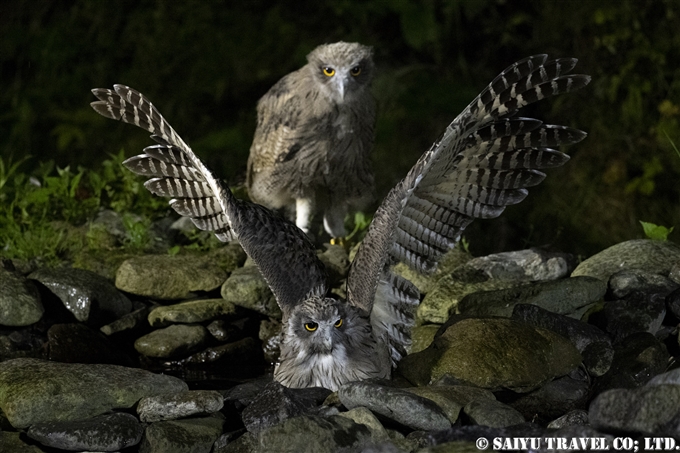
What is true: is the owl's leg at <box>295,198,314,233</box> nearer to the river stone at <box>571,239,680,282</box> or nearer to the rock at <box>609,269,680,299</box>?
the river stone at <box>571,239,680,282</box>

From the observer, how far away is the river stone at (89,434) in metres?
4.04

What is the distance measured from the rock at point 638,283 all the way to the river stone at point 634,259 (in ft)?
0.60

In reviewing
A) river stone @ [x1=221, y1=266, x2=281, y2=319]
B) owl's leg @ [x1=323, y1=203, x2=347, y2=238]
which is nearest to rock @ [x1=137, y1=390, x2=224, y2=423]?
river stone @ [x1=221, y1=266, x2=281, y2=319]

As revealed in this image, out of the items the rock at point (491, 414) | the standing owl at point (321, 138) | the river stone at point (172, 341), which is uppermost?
the standing owl at point (321, 138)

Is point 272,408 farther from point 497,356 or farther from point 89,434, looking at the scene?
point 497,356

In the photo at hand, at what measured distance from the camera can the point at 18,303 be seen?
5523mm

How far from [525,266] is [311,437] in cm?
249

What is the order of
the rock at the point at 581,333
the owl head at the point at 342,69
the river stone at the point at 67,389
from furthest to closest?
the owl head at the point at 342,69 → the rock at the point at 581,333 → the river stone at the point at 67,389

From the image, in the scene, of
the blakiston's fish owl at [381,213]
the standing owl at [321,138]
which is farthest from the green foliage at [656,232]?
the standing owl at [321,138]

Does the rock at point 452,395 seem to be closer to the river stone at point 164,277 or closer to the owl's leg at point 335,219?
the river stone at point 164,277

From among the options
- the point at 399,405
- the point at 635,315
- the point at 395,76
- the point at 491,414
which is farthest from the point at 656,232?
the point at 395,76

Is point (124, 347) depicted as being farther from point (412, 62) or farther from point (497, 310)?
point (412, 62)

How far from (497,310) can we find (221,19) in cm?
698

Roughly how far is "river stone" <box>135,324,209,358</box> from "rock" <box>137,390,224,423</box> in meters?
1.38
